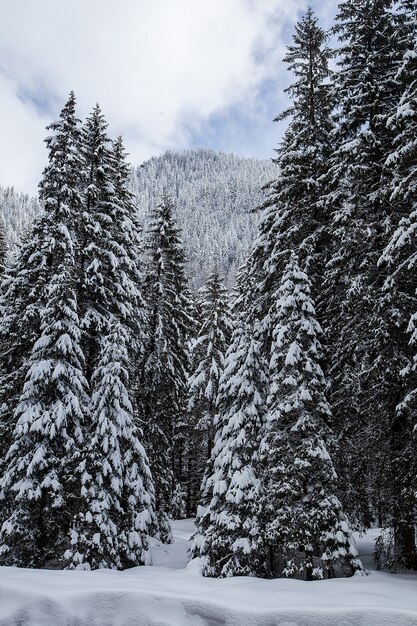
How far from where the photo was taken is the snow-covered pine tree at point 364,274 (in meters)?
12.7

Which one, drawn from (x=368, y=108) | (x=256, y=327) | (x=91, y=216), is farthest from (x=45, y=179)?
(x=368, y=108)

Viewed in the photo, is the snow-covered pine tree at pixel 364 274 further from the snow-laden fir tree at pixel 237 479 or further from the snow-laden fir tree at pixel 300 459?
the snow-laden fir tree at pixel 237 479

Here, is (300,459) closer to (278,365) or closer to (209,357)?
(278,365)

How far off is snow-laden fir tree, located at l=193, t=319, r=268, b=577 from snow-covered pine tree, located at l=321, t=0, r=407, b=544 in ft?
8.50

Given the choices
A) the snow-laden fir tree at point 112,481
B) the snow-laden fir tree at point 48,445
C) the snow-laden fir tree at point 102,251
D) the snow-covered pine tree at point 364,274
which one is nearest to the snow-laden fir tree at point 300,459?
the snow-covered pine tree at point 364,274

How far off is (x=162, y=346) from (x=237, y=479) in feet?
35.4

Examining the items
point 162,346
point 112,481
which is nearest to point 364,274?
point 112,481

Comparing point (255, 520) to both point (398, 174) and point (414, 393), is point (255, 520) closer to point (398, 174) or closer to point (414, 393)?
point (414, 393)

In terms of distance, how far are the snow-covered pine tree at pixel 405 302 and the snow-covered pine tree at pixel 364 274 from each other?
0.27m

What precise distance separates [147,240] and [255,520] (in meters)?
16.4

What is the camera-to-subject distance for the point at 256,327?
16625mm

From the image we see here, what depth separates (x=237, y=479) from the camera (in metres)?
13.0

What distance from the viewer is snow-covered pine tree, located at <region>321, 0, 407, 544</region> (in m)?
12.7

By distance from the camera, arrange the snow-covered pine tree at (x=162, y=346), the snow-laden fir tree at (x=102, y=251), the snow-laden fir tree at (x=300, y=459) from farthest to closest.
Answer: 1. the snow-covered pine tree at (x=162, y=346)
2. the snow-laden fir tree at (x=102, y=251)
3. the snow-laden fir tree at (x=300, y=459)
